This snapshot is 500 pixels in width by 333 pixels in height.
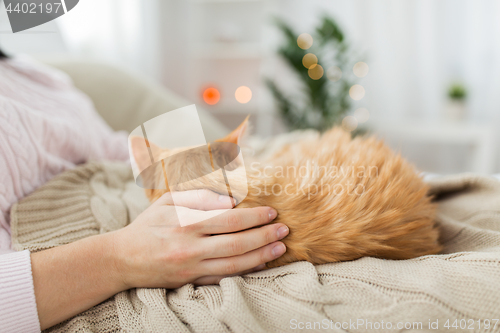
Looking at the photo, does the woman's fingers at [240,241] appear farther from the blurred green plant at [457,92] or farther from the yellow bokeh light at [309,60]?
the blurred green plant at [457,92]

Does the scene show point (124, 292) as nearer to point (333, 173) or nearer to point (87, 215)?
point (87, 215)

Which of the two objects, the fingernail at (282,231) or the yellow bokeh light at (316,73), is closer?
the fingernail at (282,231)

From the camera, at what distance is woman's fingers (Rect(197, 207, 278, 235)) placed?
0.54m

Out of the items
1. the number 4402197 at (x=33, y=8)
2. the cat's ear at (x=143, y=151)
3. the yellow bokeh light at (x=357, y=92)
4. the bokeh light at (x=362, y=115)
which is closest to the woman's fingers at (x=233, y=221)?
the cat's ear at (x=143, y=151)

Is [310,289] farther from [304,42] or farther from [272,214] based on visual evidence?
[304,42]

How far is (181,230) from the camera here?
54 centimetres

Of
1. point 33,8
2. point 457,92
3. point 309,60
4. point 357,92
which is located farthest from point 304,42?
point 33,8

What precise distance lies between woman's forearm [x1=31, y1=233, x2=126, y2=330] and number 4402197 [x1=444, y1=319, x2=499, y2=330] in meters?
0.51

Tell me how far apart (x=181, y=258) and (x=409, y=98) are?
297 centimetres

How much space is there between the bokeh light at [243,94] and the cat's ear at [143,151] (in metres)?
2.51

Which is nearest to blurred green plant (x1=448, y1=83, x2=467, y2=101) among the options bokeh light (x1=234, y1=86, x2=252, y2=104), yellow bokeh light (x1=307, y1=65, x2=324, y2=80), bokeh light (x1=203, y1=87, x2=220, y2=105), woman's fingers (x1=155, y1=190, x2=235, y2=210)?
yellow bokeh light (x1=307, y1=65, x2=324, y2=80)

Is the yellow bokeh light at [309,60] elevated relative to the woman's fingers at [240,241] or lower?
elevated

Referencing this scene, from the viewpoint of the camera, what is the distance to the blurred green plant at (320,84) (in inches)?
89.8

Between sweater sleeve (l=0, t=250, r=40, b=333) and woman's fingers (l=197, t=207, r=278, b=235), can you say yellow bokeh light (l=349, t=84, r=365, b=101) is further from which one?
sweater sleeve (l=0, t=250, r=40, b=333)
